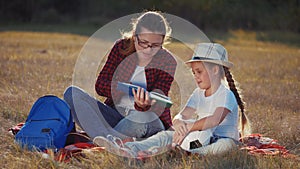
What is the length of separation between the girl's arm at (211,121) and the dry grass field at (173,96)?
1.09 ft

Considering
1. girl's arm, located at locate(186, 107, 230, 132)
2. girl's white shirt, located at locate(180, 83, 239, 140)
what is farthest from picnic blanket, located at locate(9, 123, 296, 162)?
girl's arm, located at locate(186, 107, 230, 132)

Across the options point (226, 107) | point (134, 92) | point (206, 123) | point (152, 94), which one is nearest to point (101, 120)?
point (134, 92)

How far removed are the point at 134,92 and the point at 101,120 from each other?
1.53 ft

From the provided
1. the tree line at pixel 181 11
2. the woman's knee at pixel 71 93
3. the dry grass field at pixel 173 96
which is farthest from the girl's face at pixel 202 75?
the tree line at pixel 181 11

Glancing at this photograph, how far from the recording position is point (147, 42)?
4.77 metres

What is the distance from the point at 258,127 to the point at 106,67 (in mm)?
1728

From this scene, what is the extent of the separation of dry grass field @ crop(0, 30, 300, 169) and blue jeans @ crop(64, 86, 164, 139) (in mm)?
506

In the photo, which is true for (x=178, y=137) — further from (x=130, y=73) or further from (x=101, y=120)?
(x=130, y=73)

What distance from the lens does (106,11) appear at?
1139 inches

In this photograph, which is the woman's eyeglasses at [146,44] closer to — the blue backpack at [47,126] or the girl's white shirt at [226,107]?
the girl's white shirt at [226,107]

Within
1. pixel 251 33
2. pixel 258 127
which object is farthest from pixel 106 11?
pixel 258 127

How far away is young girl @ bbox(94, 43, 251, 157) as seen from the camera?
4.32m

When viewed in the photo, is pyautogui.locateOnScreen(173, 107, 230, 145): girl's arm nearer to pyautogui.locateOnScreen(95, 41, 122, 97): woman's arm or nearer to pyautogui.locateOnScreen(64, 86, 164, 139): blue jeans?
pyautogui.locateOnScreen(64, 86, 164, 139): blue jeans

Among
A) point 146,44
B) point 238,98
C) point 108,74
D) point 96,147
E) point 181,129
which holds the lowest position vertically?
point 96,147
